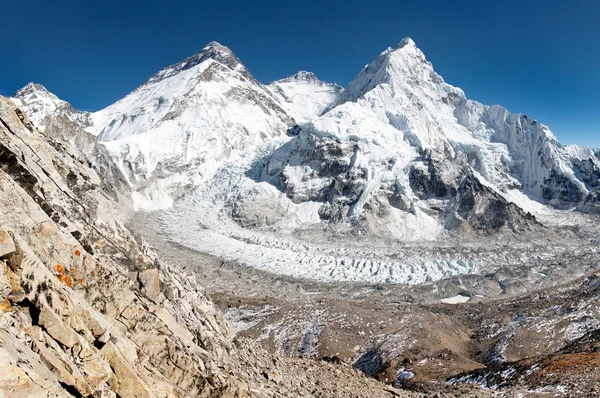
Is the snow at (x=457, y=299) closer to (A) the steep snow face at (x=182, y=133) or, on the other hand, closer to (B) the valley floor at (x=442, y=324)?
(B) the valley floor at (x=442, y=324)

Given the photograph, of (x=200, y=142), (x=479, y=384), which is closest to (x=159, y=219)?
(x=200, y=142)

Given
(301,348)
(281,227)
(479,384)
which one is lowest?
(301,348)

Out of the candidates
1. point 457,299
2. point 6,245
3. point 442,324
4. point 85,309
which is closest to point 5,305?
point 6,245

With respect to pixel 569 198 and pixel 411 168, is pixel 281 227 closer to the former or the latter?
pixel 411 168

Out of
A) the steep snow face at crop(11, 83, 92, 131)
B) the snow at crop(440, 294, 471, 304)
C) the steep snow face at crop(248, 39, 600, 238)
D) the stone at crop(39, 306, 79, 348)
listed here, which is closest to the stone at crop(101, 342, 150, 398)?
the stone at crop(39, 306, 79, 348)

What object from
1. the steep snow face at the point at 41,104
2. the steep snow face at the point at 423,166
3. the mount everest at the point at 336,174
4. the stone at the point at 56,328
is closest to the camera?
the stone at the point at 56,328

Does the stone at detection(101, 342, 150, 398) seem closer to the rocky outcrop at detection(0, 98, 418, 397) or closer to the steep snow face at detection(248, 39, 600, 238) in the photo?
the rocky outcrop at detection(0, 98, 418, 397)

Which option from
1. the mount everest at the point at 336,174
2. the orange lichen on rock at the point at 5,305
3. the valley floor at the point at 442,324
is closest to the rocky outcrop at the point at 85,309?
the orange lichen on rock at the point at 5,305

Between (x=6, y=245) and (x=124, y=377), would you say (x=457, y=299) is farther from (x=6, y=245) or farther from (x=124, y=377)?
(x=6, y=245)
